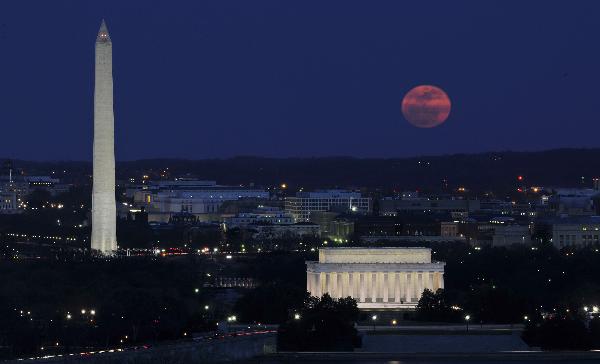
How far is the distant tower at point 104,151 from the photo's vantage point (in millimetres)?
112062

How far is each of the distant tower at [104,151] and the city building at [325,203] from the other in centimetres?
5802

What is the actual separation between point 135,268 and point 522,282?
16.1 metres

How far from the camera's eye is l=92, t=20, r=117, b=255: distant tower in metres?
112

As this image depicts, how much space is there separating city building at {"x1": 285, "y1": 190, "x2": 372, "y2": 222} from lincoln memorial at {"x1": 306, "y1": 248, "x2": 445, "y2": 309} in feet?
237

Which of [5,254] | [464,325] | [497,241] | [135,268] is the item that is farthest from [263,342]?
[497,241]

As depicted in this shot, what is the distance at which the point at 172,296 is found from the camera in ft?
282

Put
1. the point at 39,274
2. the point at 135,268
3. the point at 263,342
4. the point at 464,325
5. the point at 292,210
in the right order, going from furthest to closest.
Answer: the point at 292,210 → the point at 135,268 → the point at 39,274 → the point at 464,325 → the point at 263,342

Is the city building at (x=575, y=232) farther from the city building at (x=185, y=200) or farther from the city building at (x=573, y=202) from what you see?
the city building at (x=185, y=200)

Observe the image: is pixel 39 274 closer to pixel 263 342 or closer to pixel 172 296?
pixel 172 296

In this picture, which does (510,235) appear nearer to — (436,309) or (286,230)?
(286,230)

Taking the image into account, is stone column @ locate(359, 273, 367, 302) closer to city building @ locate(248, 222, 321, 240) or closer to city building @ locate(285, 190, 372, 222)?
city building @ locate(248, 222, 321, 240)

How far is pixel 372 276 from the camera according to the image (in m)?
103

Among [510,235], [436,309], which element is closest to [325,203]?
[510,235]

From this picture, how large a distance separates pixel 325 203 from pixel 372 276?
82.9 meters
